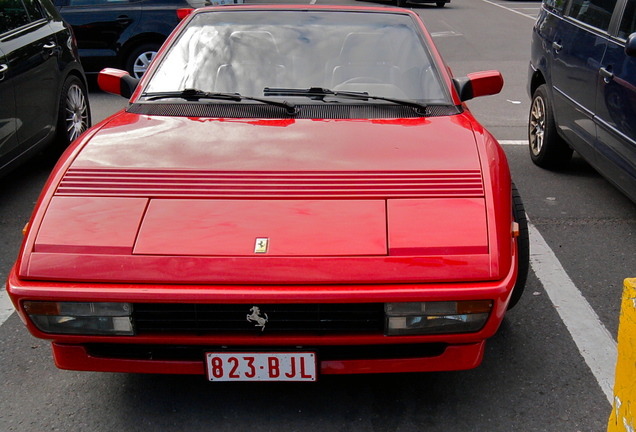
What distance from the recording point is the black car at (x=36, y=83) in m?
5.15

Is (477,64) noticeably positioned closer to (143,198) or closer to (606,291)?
(606,291)

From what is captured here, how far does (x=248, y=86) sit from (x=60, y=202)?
1.21m

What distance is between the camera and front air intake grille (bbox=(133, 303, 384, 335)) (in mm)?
2514

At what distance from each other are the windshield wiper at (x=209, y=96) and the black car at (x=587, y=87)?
7.04ft

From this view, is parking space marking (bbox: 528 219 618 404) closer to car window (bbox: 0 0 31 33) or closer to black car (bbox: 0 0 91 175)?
black car (bbox: 0 0 91 175)

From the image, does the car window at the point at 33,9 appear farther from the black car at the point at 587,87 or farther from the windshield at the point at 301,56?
the black car at the point at 587,87

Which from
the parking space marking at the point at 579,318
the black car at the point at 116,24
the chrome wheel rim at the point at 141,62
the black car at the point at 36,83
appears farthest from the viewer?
the chrome wheel rim at the point at 141,62

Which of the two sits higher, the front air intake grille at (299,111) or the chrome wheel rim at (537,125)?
the front air intake grille at (299,111)

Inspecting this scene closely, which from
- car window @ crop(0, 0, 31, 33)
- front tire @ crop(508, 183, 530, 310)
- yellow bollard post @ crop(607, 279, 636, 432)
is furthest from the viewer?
car window @ crop(0, 0, 31, 33)

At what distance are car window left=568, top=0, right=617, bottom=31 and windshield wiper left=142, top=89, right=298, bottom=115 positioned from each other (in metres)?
2.67

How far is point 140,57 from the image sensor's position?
30.6 ft

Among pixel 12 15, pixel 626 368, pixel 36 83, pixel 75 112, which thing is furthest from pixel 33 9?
pixel 626 368

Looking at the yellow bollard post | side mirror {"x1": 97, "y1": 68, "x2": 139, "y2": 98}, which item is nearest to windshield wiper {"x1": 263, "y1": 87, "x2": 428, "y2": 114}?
side mirror {"x1": 97, "y1": 68, "x2": 139, "y2": 98}

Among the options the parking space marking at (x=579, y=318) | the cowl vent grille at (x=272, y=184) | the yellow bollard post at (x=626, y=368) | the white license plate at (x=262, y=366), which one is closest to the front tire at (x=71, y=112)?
the cowl vent grille at (x=272, y=184)
